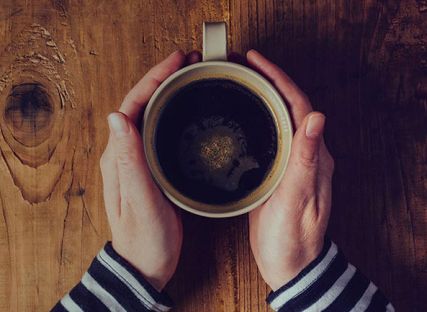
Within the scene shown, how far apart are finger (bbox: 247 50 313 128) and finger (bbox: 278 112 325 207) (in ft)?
0.18

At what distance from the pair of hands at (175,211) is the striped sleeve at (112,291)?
0.02m

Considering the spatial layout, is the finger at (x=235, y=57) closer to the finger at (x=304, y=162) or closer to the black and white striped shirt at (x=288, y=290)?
the finger at (x=304, y=162)

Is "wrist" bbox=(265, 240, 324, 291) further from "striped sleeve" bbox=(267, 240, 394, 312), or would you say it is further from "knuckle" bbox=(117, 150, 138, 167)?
"knuckle" bbox=(117, 150, 138, 167)

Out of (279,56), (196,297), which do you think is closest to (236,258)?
(196,297)

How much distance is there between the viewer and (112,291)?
2.46ft

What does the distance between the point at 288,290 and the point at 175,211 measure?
19 centimetres

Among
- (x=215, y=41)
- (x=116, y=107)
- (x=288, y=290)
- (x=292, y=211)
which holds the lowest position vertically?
(x=288, y=290)

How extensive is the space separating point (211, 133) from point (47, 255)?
0.31 m

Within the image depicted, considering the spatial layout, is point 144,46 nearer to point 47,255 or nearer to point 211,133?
point 211,133

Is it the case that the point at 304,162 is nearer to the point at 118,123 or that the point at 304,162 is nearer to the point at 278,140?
the point at 278,140

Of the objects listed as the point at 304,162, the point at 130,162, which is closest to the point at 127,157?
the point at 130,162

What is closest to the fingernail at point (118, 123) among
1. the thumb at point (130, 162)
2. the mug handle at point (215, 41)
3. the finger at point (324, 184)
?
the thumb at point (130, 162)

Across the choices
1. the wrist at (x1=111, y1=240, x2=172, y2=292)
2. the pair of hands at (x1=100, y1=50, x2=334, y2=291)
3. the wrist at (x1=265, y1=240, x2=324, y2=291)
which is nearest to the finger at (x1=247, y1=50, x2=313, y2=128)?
the pair of hands at (x1=100, y1=50, x2=334, y2=291)

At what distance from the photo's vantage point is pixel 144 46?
0.82 metres
